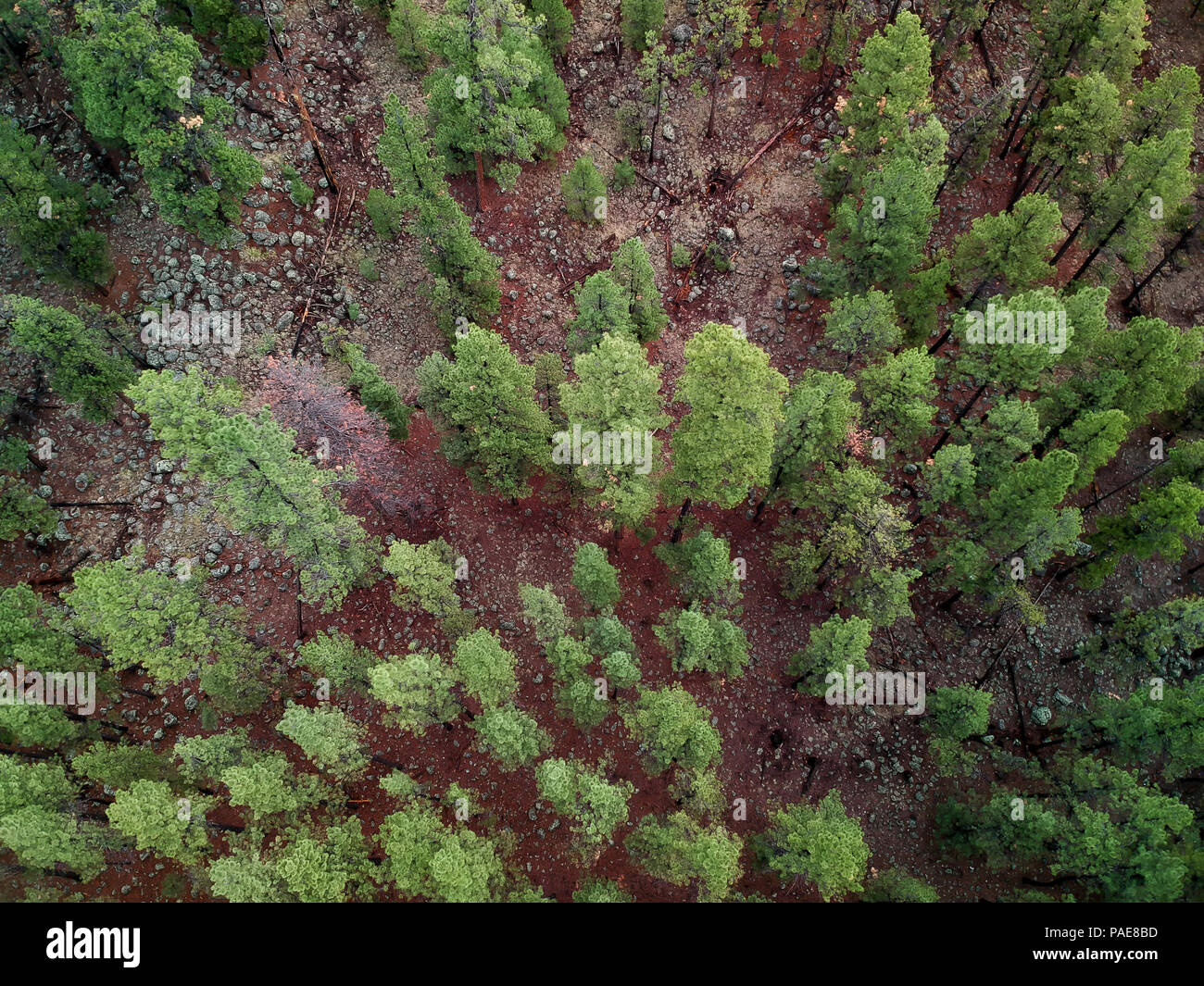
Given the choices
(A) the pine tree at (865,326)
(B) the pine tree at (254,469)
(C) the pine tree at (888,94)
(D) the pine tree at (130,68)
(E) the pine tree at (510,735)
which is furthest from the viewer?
(C) the pine tree at (888,94)

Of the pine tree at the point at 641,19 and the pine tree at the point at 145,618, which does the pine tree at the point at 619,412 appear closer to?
the pine tree at the point at 145,618

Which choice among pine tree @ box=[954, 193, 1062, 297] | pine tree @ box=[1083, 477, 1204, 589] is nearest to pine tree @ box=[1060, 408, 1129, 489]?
pine tree @ box=[1083, 477, 1204, 589]

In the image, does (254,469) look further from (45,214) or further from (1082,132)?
(1082,132)

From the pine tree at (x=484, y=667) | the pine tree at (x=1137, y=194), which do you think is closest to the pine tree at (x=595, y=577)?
the pine tree at (x=484, y=667)

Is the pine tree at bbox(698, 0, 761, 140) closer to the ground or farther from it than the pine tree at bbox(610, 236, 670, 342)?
farther from it

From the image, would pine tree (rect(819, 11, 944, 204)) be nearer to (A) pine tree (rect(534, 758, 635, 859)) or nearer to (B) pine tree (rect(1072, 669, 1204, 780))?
(B) pine tree (rect(1072, 669, 1204, 780))

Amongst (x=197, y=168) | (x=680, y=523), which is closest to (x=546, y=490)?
(x=680, y=523)
